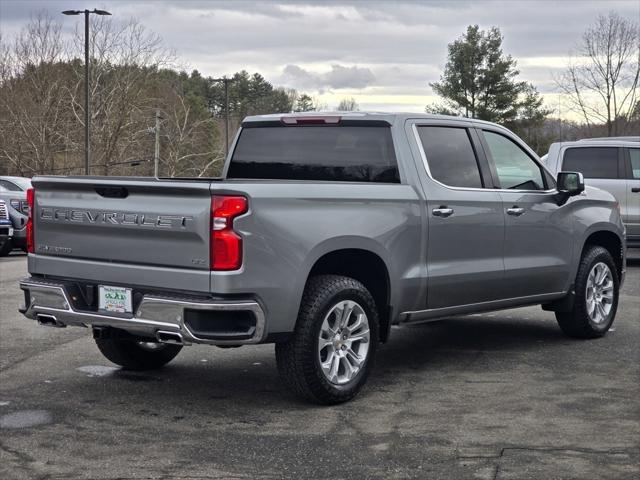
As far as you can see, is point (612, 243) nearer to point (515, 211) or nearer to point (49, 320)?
point (515, 211)

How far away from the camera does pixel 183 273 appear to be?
5.84m

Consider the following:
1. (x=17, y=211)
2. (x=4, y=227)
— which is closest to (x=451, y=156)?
(x=4, y=227)

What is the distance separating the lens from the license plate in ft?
19.9

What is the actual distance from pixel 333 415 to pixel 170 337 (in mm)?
1098

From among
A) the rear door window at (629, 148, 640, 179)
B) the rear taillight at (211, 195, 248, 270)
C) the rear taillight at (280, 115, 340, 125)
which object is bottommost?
the rear taillight at (211, 195, 248, 270)

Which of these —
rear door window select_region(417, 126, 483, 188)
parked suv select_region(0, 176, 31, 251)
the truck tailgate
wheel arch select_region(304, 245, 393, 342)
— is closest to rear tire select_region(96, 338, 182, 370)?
the truck tailgate

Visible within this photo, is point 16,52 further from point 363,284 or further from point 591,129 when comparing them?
point 363,284

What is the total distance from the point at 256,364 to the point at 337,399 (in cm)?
159

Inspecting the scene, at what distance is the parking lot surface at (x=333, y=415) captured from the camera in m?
5.06

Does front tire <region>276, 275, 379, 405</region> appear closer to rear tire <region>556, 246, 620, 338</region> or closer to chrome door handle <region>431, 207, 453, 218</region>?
chrome door handle <region>431, 207, 453, 218</region>

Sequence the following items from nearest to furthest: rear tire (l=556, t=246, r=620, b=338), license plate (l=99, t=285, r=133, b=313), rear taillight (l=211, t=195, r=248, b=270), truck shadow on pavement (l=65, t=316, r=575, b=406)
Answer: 1. rear taillight (l=211, t=195, r=248, b=270)
2. license plate (l=99, t=285, r=133, b=313)
3. truck shadow on pavement (l=65, t=316, r=575, b=406)
4. rear tire (l=556, t=246, r=620, b=338)

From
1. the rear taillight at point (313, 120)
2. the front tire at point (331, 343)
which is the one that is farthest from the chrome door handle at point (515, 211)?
the front tire at point (331, 343)

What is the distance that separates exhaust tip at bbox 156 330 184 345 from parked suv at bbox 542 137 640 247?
10976mm

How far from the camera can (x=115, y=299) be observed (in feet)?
20.1
